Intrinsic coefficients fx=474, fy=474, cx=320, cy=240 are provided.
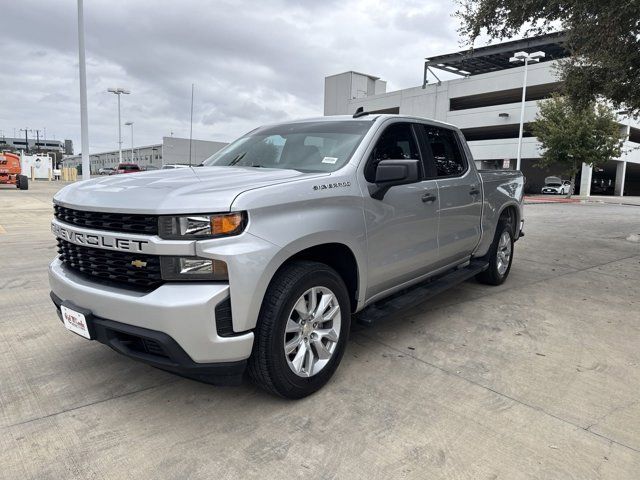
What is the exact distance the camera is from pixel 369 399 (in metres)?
3.08

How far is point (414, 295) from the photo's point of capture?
13.7 ft

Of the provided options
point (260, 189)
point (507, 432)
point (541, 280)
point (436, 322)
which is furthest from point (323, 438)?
point (541, 280)

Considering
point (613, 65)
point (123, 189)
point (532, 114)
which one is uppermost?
point (532, 114)

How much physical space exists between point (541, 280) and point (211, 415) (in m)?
5.18

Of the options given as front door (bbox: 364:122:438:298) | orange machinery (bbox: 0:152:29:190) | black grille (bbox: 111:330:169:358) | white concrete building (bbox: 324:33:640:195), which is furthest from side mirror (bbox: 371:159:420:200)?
white concrete building (bbox: 324:33:640:195)


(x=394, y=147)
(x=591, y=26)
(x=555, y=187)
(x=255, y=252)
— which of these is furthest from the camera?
(x=555, y=187)

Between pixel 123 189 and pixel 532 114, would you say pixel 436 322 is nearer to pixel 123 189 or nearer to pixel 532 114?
pixel 123 189

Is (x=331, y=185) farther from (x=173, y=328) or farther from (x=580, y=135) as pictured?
(x=580, y=135)

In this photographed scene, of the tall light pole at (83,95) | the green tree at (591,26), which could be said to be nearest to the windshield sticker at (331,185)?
the green tree at (591,26)

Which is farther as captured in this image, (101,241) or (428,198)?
(428,198)

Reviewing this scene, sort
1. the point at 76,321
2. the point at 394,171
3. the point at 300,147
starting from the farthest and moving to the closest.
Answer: the point at 300,147 → the point at 394,171 → the point at 76,321

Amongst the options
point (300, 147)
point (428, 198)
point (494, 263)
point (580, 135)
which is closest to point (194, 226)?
point (300, 147)

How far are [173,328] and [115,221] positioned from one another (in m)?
0.74

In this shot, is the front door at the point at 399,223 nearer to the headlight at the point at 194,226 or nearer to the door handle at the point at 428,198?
the door handle at the point at 428,198
